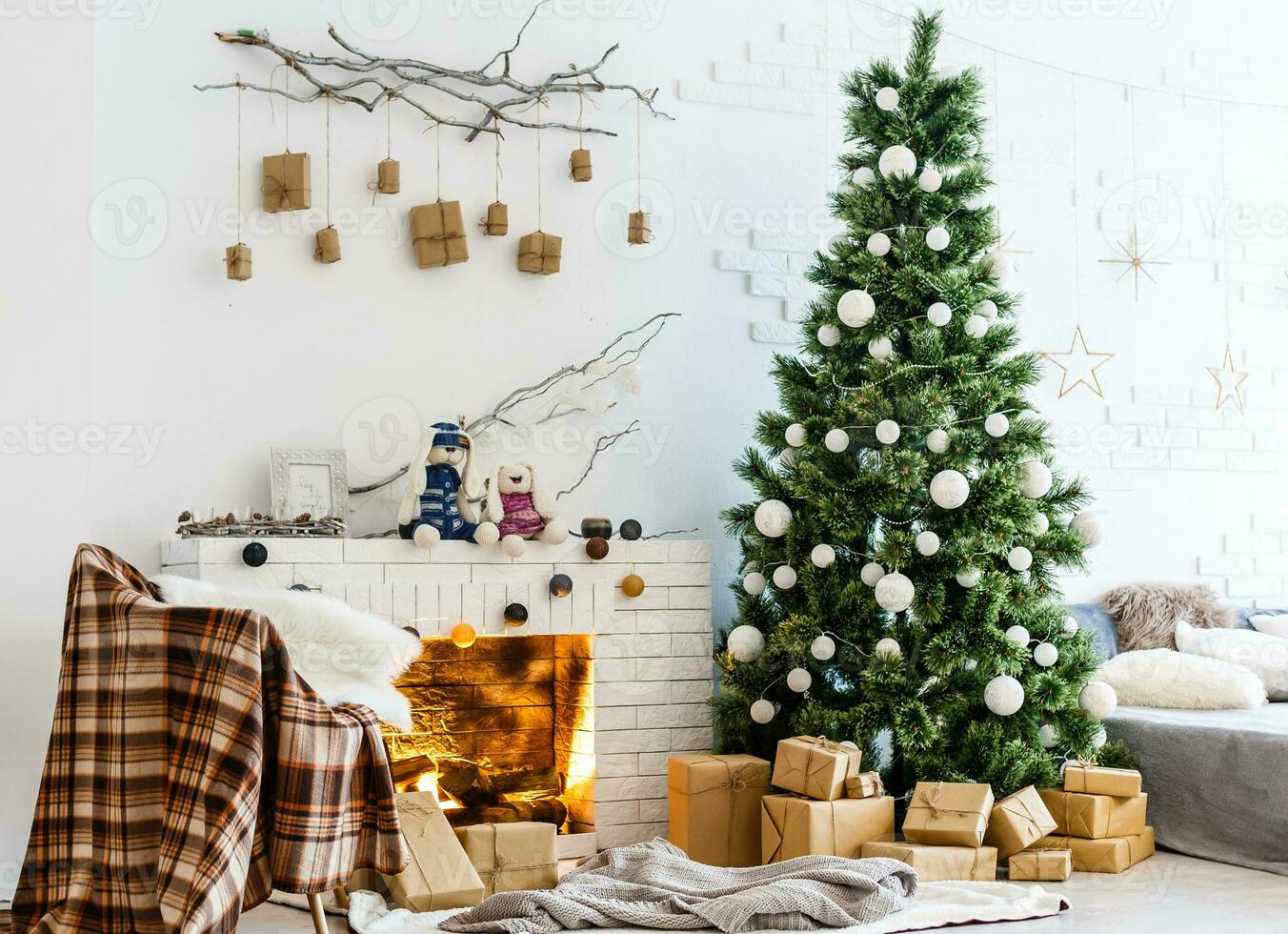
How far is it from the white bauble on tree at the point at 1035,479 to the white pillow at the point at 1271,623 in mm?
1462

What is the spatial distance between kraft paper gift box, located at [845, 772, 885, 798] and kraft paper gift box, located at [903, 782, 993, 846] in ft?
0.35

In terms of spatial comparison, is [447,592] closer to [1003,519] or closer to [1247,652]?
[1003,519]

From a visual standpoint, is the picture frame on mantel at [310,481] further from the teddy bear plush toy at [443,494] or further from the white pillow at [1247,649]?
the white pillow at [1247,649]

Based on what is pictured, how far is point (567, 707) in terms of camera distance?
12.4 feet

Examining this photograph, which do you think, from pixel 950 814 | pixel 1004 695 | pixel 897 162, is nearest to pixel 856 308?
pixel 897 162

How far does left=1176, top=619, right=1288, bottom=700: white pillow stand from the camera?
404cm

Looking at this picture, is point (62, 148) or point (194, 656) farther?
point (62, 148)

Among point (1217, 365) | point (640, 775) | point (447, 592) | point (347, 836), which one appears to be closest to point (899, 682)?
point (640, 775)

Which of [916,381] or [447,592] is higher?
[916,381]

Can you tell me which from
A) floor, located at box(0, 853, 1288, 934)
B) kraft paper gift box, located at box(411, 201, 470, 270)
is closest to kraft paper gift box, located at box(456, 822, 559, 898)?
floor, located at box(0, 853, 1288, 934)

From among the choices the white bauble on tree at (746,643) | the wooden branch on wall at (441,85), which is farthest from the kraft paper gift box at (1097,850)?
the wooden branch on wall at (441,85)

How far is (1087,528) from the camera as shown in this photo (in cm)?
357

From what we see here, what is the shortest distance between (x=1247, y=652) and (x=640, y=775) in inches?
79.7

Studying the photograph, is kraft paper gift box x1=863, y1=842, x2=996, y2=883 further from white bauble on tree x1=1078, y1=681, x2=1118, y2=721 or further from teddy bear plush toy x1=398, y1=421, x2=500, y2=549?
teddy bear plush toy x1=398, y1=421, x2=500, y2=549
